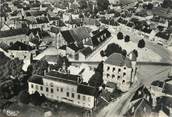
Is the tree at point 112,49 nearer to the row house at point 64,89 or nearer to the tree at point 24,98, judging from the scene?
the row house at point 64,89

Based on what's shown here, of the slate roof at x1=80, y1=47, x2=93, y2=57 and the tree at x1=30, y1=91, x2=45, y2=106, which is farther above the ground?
the slate roof at x1=80, y1=47, x2=93, y2=57

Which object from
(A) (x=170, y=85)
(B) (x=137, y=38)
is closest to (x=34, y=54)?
(B) (x=137, y=38)

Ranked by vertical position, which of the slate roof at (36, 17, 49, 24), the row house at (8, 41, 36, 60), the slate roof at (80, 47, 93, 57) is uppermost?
the slate roof at (36, 17, 49, 24)

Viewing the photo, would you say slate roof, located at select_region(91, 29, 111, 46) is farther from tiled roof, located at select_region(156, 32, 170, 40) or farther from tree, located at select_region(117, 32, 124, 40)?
tiled roof, located at select_region(156, 32, 170, 40)

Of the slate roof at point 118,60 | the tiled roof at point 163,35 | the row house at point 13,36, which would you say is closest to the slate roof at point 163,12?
the tiled roof at point 163,35

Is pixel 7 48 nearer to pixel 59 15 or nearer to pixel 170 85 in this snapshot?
pixel 59 15

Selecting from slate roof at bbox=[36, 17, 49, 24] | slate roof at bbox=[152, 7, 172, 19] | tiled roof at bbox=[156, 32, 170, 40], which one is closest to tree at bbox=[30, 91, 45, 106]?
slate roof at bbox=[36, 17, 49, 24]

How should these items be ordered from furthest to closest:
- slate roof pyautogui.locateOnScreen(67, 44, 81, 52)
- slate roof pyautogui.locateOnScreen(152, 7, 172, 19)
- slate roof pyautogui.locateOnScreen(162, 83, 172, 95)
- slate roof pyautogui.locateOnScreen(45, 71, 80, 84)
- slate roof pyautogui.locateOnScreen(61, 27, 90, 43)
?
slate roof pyautogui.locateOnScreen(152, 7, 172, 19) → slate roof pyautogui.locateOnScreen(61, 27, 90, 43) → slate roof pyautogui.locateOnScreen(67, 44, 81, 52) → slate roof pyautogui.locateOnScreen(45, 71, 80, 84) → slate roof pyautogui.locateOnScreen(162, 83, 172, 95)
